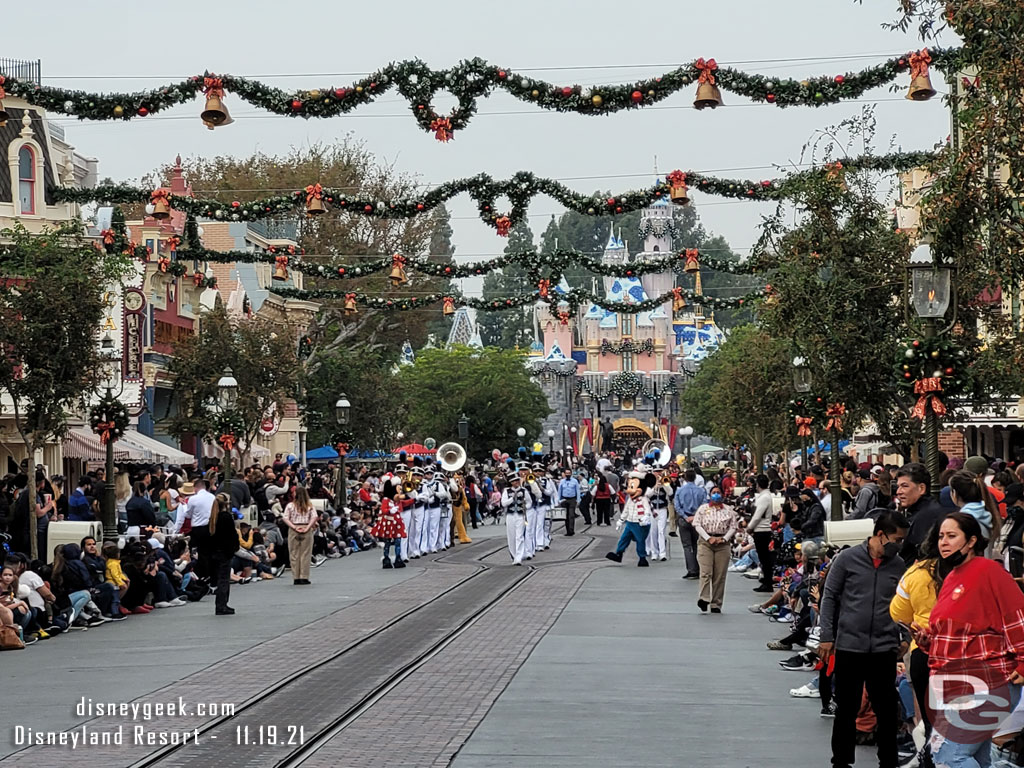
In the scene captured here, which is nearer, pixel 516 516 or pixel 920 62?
pixel 920 62

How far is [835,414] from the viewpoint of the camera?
2691cm

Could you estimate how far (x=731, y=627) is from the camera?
63.8 ft

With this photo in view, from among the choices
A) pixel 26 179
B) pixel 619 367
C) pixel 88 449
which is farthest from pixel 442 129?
A: pixel 619 367

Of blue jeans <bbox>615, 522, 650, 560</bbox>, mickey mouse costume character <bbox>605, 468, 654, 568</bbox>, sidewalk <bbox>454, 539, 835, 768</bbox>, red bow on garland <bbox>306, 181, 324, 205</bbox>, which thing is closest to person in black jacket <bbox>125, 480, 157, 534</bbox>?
red bow on garland <bbox>306, 181, 324, 205</bbox>

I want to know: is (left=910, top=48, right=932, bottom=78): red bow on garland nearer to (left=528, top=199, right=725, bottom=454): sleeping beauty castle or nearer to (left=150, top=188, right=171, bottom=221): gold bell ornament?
(left=150, top=188, right=171, bottom=221): gold bell ornament

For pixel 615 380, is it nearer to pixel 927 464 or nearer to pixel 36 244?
pixel 36 244

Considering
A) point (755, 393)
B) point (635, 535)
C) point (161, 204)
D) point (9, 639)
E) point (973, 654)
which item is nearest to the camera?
point (973, 654)

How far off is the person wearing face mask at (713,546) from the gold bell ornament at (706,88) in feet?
16.1

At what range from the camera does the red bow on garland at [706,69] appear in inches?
834

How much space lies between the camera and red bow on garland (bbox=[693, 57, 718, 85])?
2117 centimetres

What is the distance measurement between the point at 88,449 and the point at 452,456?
9181 mm

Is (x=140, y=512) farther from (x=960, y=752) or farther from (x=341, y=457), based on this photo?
(x=960, y=752)

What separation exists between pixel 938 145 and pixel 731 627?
19.3 ft

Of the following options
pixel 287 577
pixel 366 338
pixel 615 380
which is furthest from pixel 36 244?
pixel 615 380
